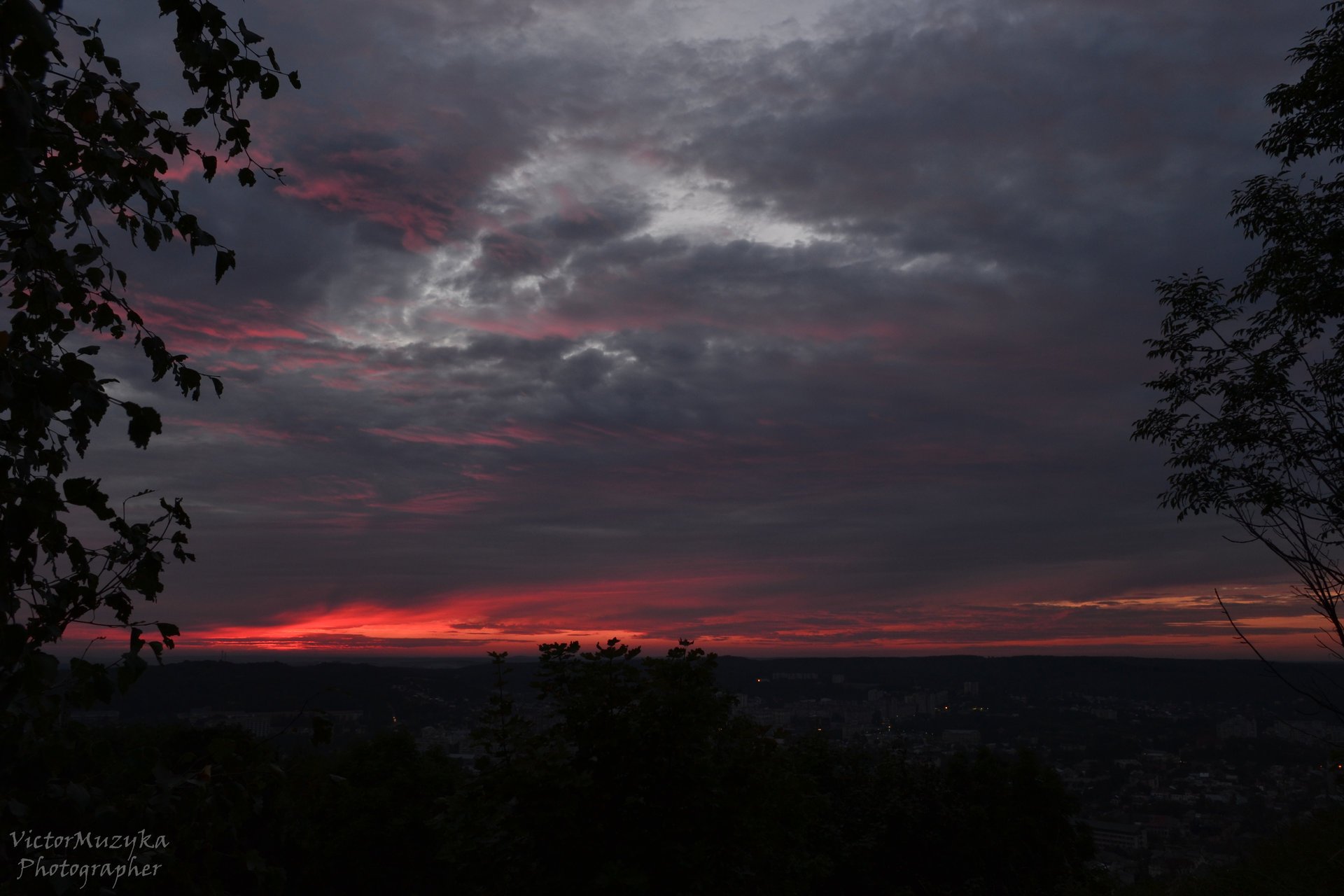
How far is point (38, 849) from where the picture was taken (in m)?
3.18

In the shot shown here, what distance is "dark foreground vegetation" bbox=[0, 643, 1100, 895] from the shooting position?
10.4 feet

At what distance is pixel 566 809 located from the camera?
8195mm

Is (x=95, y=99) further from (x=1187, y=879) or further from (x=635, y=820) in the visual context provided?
(x=1187, y=879)

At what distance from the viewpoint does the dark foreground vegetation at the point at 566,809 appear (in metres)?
3.17

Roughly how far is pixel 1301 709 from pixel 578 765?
707 centimetres

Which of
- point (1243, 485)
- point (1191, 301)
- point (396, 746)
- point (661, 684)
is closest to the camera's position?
point (661, 684)

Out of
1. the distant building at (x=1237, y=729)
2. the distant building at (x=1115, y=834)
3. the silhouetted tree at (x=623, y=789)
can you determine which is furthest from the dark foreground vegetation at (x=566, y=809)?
the distant building at (x=1237, y=729)

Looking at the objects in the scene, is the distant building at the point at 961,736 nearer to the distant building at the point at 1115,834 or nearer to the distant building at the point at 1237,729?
the distant building at the point at 1237,729

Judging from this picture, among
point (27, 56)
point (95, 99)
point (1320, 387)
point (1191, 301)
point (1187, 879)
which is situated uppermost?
point (1191, 301)

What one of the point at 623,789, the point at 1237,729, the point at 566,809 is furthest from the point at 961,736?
the point at 566,809

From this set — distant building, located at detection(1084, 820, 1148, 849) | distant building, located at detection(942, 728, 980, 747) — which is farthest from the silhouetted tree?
distant building, located at detection(942, 728, 980, 747)

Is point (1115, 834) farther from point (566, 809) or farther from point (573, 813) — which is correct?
point (566, 809)

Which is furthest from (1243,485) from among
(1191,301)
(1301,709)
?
(1301,709)

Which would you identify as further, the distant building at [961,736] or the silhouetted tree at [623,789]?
the distant building at [961,736]
